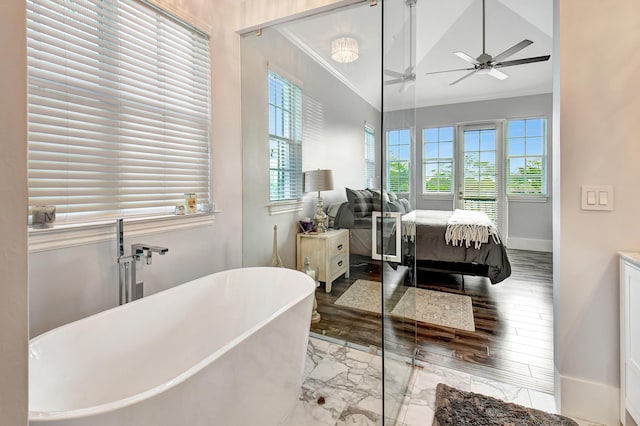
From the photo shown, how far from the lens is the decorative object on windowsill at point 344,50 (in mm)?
2396

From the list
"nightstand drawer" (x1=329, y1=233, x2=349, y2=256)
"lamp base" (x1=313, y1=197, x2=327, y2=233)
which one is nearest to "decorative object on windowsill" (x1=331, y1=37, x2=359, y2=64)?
"lamp base" (x1=313, y1=197, x2=327, y2=233)

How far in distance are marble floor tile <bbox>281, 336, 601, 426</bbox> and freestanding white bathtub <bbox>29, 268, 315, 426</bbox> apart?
34 cm

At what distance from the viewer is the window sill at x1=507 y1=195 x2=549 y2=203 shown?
5.59 meters

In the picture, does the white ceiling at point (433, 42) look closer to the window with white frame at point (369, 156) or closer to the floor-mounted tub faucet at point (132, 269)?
the window with white frame at point (369, 156)

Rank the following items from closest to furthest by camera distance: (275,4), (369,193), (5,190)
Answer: (5,190)
(369,193)
(275,4)

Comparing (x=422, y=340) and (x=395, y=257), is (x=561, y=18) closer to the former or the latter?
(x=395, y=257)

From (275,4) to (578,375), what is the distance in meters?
3.04

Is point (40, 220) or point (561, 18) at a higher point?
point (561, 18)

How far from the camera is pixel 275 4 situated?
93.0 inches

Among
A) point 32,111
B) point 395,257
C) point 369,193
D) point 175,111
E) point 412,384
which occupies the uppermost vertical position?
point 175,111

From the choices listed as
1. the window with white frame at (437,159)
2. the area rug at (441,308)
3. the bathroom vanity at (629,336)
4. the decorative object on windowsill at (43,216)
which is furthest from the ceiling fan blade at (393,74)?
the window with white frame at (437,159)

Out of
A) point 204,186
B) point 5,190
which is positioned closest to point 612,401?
point 5,190

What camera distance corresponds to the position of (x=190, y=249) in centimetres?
210

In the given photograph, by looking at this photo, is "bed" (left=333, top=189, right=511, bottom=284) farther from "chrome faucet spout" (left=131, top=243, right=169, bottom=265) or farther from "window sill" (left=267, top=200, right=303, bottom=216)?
"chrome faucet spout" (left=131, top=243, right=169, bottom=265)
